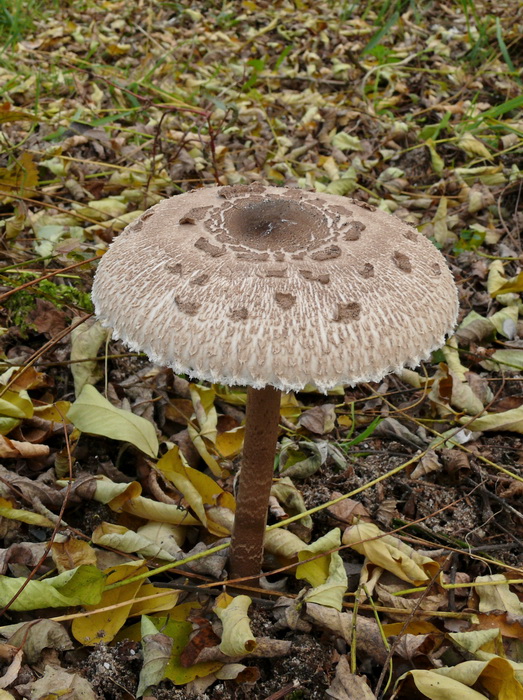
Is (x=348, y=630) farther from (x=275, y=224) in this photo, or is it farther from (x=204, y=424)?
(x=275, y=224)

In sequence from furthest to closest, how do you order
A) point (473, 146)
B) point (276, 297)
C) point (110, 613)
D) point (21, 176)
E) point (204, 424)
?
1. point (473, 146)
2. point (21, 176)
3. point (204, 424)
4. point (110, 613)
5. point (276, 297)

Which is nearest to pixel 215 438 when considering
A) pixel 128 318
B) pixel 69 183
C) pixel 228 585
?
pixel 228 585

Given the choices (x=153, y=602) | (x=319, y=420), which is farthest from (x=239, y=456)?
(x=153, y=602)

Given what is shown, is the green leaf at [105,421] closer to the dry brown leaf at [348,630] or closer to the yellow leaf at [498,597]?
the dry brown leaf at [348,630]

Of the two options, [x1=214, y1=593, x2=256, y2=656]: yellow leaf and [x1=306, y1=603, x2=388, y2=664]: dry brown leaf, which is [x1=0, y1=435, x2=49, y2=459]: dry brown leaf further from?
[x1=306, y1=603, x2=388, y2=664]: dry brown leaf

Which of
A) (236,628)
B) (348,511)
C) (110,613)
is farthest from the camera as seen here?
(348,511)

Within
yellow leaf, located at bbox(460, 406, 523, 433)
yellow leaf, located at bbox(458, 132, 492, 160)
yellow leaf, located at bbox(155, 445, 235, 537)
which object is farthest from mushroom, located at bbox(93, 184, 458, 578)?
yellow leaf, located at bbox(458, 132, 492, 160)

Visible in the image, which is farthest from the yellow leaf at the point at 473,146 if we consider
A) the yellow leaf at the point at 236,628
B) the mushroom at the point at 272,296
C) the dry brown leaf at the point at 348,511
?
the yellow leaf at the point at 236,628

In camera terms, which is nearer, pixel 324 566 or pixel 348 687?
pixel 348 687

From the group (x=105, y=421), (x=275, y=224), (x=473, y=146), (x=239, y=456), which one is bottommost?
(x=239, y=456)
